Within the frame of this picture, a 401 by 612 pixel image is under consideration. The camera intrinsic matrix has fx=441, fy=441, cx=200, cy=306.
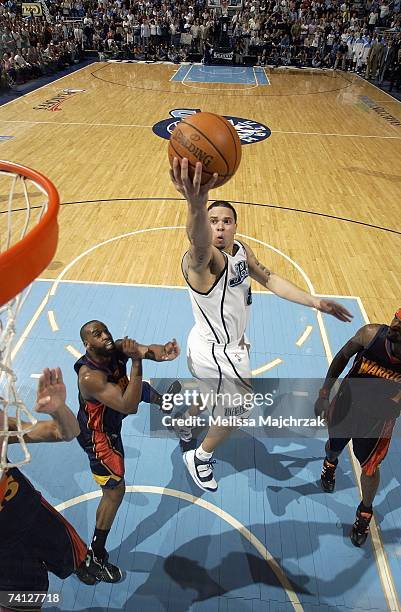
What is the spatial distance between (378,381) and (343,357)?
376mm

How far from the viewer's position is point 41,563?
2.58 m

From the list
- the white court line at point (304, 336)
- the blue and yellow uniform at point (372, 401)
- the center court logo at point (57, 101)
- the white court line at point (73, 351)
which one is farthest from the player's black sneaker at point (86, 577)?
the center court logo at point (57, 101)

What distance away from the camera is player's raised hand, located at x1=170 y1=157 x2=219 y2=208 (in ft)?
6.47

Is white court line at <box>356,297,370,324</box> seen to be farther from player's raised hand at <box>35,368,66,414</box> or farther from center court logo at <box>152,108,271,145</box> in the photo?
center court logo at <box>152,108,271,145</box>

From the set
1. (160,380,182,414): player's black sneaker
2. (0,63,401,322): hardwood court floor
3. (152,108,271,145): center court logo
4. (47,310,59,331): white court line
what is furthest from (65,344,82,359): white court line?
(152,108,271,145): center court logo

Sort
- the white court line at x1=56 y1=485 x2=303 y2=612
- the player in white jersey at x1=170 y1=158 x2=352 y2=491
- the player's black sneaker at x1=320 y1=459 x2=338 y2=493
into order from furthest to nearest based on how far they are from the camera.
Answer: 1. the player's black sneaker at x1=320 y1=459 x2=338 y2=493
2. the white court line at x1=56 y1=485 x2=303 y2=612
3. the player in white jersey at x1=170 y1=158 x2=352 y2=491

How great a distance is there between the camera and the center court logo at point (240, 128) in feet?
39.9

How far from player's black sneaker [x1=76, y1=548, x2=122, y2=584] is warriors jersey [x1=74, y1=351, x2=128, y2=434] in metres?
0.90

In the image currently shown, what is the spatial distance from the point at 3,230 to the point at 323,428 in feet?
19.6

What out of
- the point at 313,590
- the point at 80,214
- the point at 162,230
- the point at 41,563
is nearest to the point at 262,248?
the point at 162,230

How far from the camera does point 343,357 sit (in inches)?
135

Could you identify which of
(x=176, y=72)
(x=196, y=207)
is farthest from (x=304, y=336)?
(x=176, y=72)

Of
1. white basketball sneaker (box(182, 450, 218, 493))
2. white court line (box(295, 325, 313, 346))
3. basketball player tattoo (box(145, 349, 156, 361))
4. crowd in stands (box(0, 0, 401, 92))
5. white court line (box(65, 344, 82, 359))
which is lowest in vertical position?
white court line (box(65, 344, 82, 359))

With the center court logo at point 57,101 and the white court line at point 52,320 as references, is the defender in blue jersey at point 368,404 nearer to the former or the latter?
the white court line at point 52,320
